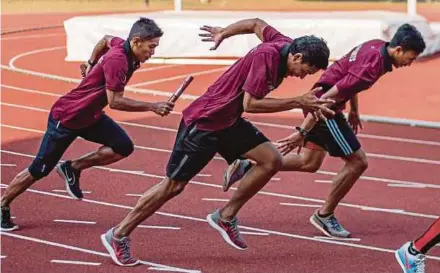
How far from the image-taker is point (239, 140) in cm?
689

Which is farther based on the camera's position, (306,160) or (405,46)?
(306,160)

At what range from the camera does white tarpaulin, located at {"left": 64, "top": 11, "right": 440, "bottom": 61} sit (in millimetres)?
18875

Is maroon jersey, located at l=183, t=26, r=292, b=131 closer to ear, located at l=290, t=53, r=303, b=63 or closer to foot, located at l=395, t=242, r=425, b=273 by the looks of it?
ear, located at l=290, t=53, r=303, b=63

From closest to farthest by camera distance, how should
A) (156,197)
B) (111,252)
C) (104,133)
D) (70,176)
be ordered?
(156,197)
(111,252)
(104,133)
(70,176)

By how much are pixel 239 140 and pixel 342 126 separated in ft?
3.27

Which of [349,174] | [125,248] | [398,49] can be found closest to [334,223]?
[349,174]

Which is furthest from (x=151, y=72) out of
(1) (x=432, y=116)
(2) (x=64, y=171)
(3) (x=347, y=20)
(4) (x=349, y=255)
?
(4) (x=349, y=255)

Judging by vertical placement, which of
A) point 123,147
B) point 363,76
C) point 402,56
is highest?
point 402,56

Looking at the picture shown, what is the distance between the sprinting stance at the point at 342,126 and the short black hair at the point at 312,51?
1.90 ft

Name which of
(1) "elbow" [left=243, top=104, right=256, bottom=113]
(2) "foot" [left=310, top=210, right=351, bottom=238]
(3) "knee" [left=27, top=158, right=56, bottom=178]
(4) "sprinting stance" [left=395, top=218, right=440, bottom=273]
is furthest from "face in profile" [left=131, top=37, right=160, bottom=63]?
(4) "sprinting stance" [left=395, top=218, right=440, bottom=273]

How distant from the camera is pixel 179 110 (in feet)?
46.2

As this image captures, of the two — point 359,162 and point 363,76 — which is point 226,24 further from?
point 363,76

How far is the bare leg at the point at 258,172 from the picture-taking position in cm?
697

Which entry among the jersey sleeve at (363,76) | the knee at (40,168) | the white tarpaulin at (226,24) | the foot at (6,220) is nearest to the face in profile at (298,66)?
the jersey sleeve at (363,76)
